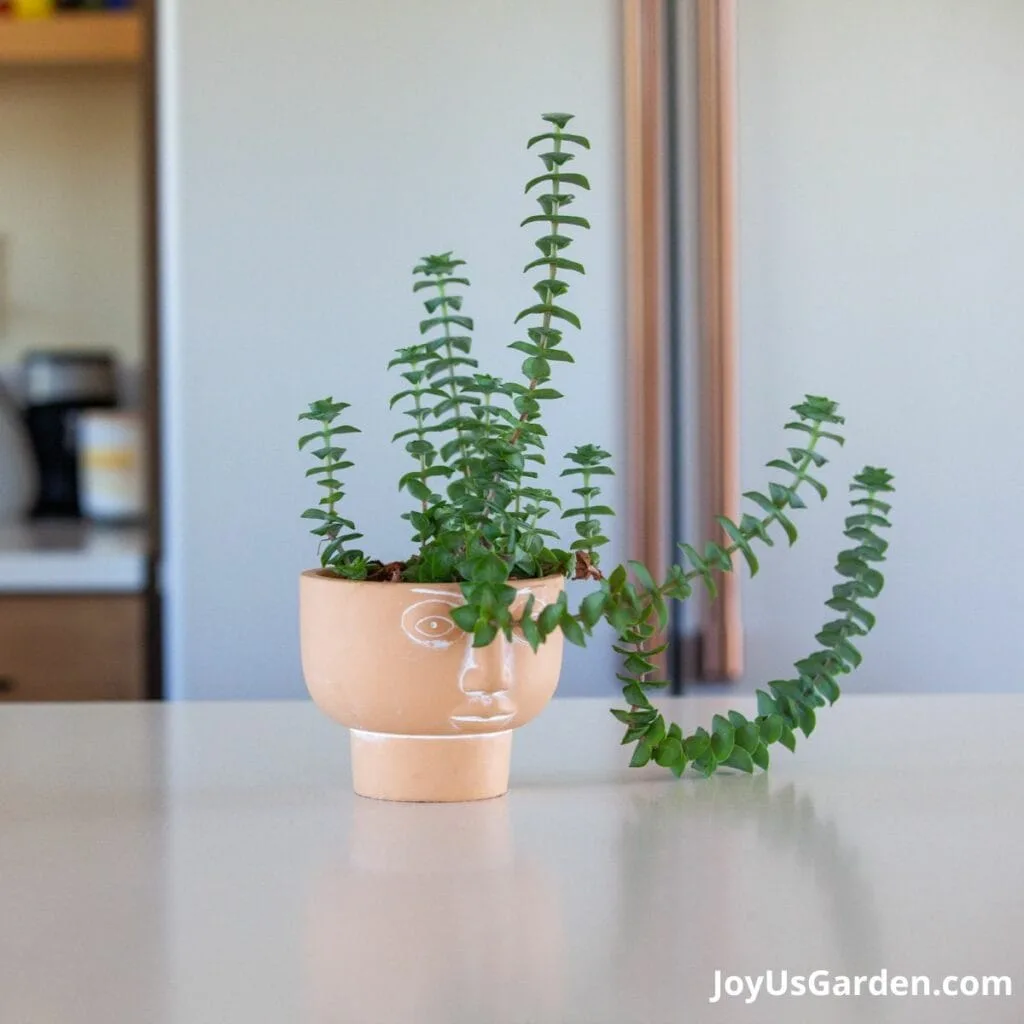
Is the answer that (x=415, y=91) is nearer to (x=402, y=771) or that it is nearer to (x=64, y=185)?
(x=64, y=185)

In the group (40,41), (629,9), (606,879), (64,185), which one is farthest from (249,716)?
(64,185)

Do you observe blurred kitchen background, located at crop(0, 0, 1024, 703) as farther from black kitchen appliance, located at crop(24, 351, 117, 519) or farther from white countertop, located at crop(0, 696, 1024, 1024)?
white countertop, located at crop(0, 696, 1024, 1024)

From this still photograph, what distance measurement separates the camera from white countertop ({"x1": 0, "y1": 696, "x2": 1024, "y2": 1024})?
479mm

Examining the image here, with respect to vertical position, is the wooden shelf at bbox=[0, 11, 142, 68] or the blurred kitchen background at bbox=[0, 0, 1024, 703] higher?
the wooden shelf at bbox=[0, 11, 142, 68]

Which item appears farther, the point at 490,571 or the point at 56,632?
the point at 56,632

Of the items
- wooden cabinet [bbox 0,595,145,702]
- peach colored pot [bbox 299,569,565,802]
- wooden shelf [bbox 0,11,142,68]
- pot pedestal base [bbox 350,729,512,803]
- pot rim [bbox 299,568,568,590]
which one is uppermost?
wooden shelf [bbox 0,11,142,68]

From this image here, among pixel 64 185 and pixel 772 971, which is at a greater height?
pixel 64 185

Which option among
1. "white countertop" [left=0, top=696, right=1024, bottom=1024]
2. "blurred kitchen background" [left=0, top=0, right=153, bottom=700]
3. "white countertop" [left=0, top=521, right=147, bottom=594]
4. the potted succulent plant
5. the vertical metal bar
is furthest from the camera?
"blurred kitchen background" [left=0, top=0, right=153, bottom=700]

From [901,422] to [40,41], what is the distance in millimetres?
1574

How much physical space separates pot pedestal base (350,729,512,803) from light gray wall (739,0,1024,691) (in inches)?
49.6

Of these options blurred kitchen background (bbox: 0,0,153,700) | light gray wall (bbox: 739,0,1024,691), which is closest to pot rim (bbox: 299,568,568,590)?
light gray wall (bbox: 739,0,1024,691)

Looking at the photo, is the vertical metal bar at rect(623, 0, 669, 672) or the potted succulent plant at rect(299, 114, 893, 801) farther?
the vertical metal bar at rect(623, 0, 669, 672)

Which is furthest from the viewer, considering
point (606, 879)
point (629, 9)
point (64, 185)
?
point (64, 185)

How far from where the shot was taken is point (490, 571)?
69cm
